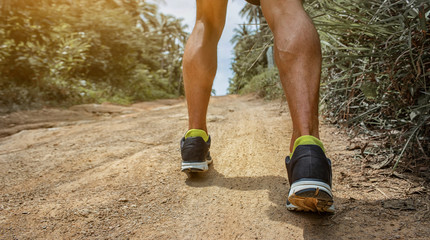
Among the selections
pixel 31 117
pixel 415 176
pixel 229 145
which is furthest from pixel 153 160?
pixel 31 117

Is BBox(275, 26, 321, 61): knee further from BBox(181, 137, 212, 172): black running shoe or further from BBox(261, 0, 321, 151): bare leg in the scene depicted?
BBox(181, 137, 212, 172): black running shoe

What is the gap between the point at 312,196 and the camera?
0.80 metres

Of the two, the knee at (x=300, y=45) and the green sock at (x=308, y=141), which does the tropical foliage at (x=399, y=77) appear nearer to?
the knee at (x=300, y=45)

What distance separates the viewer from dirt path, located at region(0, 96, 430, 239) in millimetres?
847

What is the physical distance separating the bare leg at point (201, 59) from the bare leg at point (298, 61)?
0.36 m

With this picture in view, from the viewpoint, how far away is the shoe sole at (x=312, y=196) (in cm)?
79

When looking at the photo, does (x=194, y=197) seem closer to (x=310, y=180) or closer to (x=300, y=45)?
(x=310, y=180)

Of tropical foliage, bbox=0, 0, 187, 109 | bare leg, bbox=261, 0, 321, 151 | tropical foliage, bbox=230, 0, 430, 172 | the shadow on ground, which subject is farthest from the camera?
tropical foliage, bbox=0, 0, 187, 109

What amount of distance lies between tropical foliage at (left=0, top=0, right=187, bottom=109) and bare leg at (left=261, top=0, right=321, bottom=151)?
1.88 feet

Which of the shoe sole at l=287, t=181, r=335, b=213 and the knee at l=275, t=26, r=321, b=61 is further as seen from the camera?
the knee at l=275, t=26, r=321, b=61

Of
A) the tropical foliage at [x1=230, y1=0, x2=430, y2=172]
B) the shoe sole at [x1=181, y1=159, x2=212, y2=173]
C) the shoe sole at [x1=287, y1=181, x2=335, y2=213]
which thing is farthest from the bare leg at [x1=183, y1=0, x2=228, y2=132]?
the shoe sole at [x1=287, y1=181, x2=335, y2=213]

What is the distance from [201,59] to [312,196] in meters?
0.80

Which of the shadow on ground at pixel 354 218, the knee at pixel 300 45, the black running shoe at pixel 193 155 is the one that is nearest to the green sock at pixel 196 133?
the black running shoe at pixel 193 155

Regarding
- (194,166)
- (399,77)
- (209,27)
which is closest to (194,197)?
(194,166)
